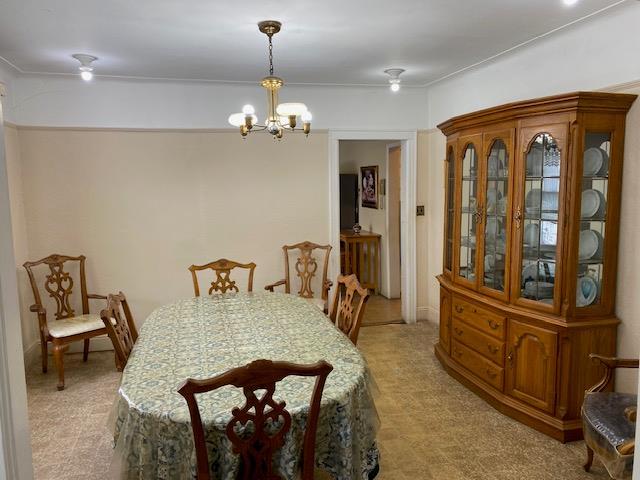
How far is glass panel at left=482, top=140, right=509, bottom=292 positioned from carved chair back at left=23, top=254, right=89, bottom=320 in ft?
11.3

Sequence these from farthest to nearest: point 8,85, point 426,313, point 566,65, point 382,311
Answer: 1. point 382,311
2. point 426,313
3. point 8,85
4. point 566,65

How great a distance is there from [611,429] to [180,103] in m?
4.10

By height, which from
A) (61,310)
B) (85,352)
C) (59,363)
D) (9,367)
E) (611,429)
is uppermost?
(9,367)

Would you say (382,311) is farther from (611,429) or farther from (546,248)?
(611,429)

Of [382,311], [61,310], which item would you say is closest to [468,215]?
[382,311]

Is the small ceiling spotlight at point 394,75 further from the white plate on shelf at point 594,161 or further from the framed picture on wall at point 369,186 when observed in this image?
the framed picture on wall at point 369,186

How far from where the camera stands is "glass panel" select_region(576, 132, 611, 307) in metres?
2.85

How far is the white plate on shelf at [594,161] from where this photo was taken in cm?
285

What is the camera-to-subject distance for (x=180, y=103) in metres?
4.53

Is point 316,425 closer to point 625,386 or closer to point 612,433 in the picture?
point 612,433

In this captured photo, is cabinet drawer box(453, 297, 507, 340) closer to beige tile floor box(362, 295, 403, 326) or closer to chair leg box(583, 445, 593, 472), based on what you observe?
chair leg box(583, 445, 593, 472)

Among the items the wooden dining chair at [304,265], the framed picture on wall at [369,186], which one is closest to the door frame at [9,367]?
the wooden dining chair at [304,265]

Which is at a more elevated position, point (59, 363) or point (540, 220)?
point (540, 220)

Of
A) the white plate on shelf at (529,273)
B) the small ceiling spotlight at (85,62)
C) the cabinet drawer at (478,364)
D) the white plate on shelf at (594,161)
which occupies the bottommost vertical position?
the cabinet drawer at (478,364)
